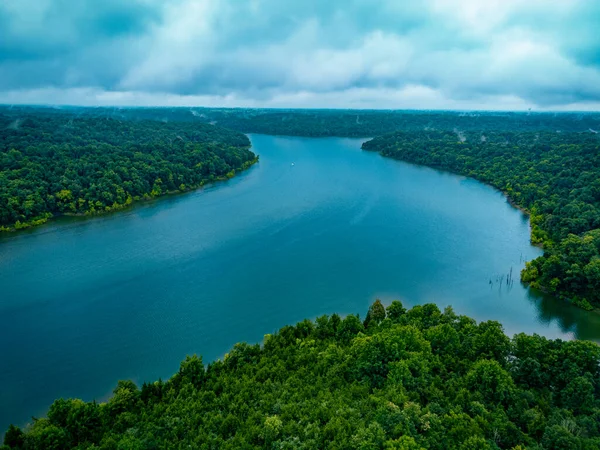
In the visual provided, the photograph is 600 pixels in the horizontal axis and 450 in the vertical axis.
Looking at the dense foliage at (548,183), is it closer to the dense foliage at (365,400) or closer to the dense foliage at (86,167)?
the dense foliage at (365,400)

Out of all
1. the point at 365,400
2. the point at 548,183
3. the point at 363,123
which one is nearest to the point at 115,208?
the point at 365,400

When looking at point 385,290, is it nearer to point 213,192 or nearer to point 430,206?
point 430,206

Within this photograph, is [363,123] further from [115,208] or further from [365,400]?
[365,400]

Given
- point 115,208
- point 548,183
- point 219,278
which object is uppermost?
point 548,183

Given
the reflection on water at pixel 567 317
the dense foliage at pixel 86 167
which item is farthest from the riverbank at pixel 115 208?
the reflection on water at pixel 567 317

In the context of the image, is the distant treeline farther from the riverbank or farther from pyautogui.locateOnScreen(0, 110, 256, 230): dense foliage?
the riverbank

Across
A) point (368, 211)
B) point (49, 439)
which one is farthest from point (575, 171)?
point (49, 439)
